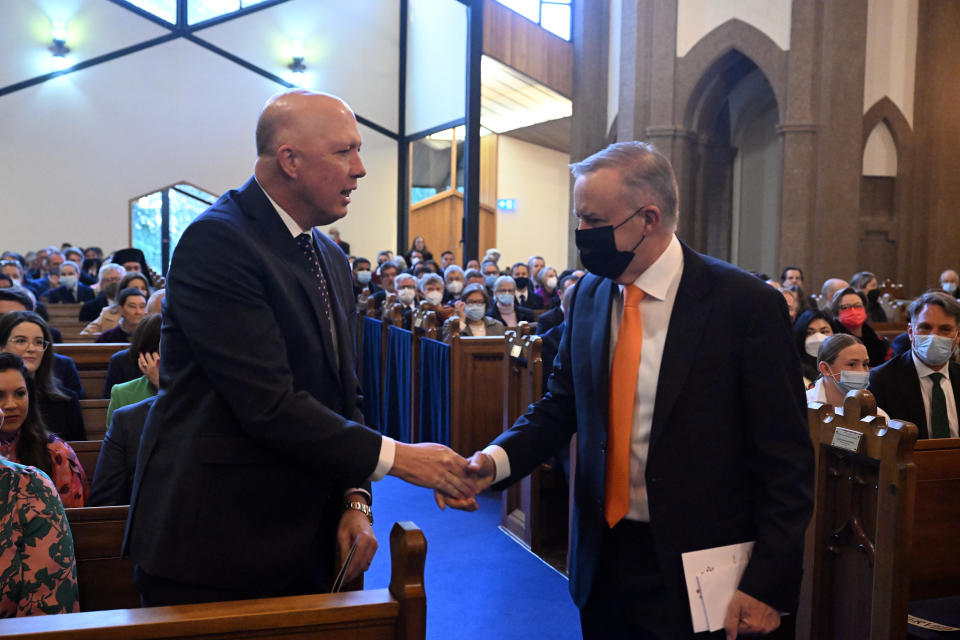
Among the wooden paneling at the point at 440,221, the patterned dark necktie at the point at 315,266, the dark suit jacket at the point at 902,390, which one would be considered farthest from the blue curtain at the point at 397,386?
the wooden paneling at the point at 440,221

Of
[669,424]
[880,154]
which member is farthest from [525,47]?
[669,424]

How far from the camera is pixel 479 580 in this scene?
4.36 m

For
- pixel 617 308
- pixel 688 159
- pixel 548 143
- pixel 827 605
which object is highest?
pixel 548 143

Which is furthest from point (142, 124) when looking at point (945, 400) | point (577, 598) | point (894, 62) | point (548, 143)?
point (577, 598)

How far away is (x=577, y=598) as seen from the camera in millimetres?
1931

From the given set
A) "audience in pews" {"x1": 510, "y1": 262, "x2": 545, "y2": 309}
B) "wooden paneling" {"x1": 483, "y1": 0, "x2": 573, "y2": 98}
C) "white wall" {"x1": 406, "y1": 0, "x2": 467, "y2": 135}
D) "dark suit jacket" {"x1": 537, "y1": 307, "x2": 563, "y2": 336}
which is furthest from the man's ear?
"wooden paneling" {"x1": 483, "y1": 0, "x2": 573, "y2": 98}

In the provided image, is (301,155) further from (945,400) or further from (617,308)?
(945,400)

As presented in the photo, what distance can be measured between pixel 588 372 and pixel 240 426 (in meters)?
0.75

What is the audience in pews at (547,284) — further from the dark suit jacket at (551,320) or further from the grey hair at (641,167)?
the grey hair at (641,167)

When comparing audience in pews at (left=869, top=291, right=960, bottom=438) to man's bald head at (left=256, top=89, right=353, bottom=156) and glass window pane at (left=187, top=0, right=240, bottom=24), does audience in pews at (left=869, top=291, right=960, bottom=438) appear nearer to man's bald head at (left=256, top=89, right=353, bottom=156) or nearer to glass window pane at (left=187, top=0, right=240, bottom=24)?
man's bald head at (left=256, top=89, right=353, bottom=156)

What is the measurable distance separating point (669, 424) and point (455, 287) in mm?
8409

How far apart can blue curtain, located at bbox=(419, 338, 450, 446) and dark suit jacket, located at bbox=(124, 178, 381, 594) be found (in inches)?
168

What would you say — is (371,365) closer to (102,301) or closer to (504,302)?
(504,302)

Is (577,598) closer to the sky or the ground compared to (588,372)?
closer to the ground
